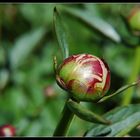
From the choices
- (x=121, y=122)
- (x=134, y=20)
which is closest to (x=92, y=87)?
(x=121, y=122)

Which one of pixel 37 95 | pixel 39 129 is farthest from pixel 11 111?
pixel 39 129

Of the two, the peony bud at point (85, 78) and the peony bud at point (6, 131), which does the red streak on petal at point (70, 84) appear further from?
the peony bud at point (6, 131)

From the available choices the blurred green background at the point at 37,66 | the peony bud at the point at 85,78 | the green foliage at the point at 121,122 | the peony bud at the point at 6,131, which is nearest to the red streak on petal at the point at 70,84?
the peony bud at the point at 85,78

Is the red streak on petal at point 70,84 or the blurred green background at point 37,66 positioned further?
the blurred green background at point 37,66

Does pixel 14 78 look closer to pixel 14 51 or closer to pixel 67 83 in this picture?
pixel 14 51

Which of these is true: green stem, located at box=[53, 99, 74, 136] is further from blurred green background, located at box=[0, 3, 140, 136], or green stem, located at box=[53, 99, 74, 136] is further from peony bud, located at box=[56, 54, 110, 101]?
blurred green background, located at box=[0, 3, 140, 136]

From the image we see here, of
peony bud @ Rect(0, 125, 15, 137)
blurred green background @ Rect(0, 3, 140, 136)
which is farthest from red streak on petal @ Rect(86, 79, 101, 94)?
blurred green background @ Rect(0, 3, 140, 136)

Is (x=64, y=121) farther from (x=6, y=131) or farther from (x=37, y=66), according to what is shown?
(x=37, y=66)
